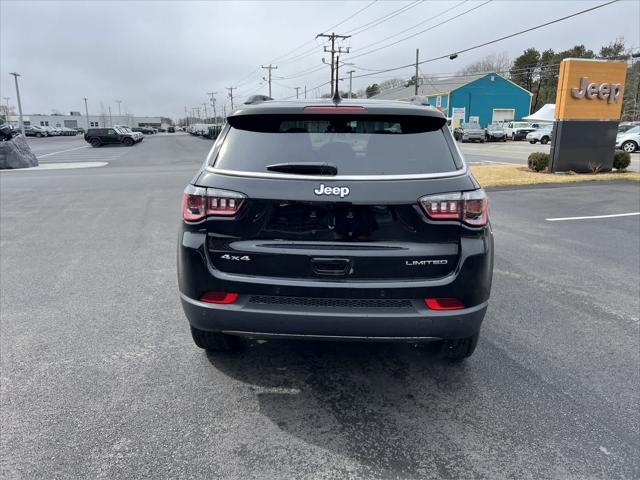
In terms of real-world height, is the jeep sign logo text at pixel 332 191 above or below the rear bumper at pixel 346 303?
above

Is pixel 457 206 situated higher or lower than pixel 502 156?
higher

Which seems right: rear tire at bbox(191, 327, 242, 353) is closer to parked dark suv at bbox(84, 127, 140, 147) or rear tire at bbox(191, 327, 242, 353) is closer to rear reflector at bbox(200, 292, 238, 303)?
rear reflector at bbox(200, 292, 238, 303)

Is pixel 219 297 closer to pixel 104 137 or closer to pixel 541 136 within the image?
pixel 541 136

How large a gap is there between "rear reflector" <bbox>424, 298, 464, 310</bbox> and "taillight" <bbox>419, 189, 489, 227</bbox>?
0.46 m

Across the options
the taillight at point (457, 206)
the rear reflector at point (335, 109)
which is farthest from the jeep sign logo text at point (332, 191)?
the rear reflector at point (335, 109)

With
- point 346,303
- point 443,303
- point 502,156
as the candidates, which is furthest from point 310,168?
point 502,156

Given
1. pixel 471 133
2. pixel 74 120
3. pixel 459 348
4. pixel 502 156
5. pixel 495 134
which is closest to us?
pixel 459 348

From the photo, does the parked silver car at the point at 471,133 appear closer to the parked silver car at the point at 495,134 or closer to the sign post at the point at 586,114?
the parked silver car at the point at 495,134

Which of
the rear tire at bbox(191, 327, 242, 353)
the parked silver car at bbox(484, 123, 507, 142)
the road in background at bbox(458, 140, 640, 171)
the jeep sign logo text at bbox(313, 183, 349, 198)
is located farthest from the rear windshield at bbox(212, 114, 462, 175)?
the parked silver car at bbox(484, 123, 507, 142)

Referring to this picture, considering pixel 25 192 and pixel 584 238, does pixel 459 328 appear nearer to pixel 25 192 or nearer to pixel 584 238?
pixel 584 238

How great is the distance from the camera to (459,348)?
3.36m

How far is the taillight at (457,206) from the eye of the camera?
2.70 metres

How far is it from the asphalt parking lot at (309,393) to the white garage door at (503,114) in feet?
195

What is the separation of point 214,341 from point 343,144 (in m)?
1.68
